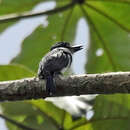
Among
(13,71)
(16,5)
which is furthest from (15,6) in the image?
(13,71)

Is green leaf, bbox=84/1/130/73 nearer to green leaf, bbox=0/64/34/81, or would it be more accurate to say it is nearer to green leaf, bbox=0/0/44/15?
green leaf, bbox=0/0/44/15

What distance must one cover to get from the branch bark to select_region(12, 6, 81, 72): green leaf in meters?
2.47

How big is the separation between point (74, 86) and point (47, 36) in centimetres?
274

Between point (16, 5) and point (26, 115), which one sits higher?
point (16, 5)

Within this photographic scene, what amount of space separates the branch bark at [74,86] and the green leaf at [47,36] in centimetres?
247

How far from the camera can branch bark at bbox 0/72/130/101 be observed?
348cm

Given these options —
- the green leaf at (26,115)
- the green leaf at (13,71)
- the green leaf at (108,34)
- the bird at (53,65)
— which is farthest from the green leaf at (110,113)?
the green leaf at (108,34)

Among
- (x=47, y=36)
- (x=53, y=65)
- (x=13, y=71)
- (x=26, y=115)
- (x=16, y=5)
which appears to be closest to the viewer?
(x=53, y=65)

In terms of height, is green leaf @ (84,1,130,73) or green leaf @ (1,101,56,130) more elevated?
green leaf @ (84,1,130,73)

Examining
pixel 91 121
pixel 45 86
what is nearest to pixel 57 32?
pixel 91 121

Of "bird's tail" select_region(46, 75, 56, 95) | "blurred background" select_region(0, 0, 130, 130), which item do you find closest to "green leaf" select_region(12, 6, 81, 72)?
"blurred background" select_region(0, 0, 130, 130)

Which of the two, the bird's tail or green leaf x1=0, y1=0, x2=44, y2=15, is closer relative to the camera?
the bird's tail

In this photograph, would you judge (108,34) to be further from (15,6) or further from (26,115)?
(26,115)

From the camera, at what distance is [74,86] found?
3523 millimetres
